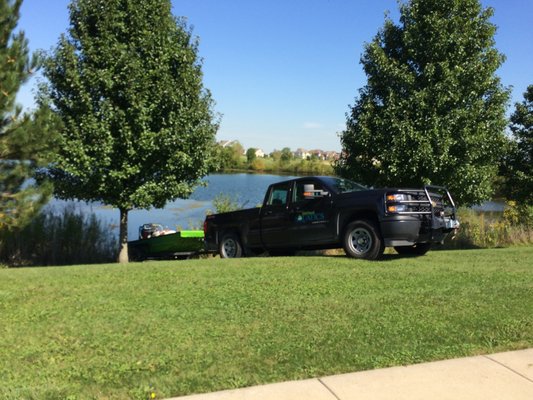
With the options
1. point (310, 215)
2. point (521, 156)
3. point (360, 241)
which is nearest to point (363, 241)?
point (360, 241)

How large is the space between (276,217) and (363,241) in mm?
2087

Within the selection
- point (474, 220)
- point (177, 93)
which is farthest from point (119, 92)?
point (474, 220)

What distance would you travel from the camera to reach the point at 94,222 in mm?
15789

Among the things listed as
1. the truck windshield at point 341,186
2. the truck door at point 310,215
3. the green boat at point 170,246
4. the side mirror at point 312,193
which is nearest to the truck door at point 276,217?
the truck door at point 310,215

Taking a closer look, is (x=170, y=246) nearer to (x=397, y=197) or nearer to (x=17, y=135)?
(x=17, y=135)

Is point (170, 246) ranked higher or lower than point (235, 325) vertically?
higher

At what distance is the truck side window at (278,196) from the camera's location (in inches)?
431

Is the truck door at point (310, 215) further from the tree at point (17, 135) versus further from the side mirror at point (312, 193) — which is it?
the tree at point (17, 135)

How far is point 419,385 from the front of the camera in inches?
157

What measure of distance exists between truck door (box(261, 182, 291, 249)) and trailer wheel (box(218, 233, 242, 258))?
84 cm

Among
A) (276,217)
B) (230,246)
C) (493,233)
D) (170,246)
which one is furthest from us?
(493,233)

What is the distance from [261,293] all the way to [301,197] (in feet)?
13.9

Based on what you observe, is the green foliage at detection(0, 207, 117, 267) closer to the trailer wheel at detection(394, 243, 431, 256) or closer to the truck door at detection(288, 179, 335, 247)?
the truck door at detection(288, 179, 335, 247)

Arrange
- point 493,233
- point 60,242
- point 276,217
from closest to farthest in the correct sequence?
1. point 276,217
2. point 60,242
3. point 493,233
